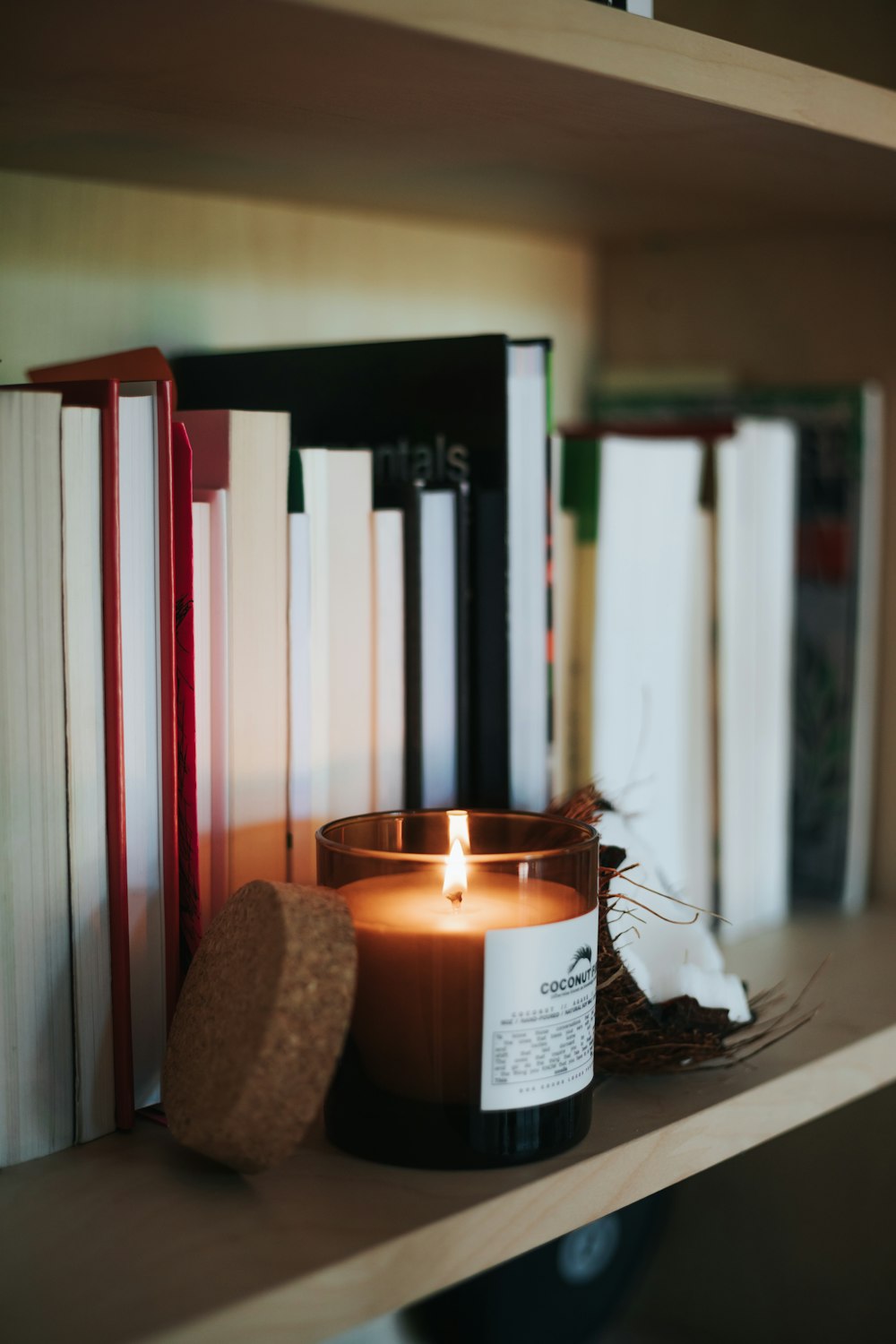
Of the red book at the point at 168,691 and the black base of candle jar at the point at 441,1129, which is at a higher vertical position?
the red book at the point at 168,691

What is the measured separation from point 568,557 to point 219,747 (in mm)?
273

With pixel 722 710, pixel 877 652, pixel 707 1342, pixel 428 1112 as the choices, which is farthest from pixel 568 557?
pixel 707 1342

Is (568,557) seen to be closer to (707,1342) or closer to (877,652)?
(877,652)

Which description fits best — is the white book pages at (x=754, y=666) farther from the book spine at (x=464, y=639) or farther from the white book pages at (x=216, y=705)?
the white book pages at (x=216, y=705)

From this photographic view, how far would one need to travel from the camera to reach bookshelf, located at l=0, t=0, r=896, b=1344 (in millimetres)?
423

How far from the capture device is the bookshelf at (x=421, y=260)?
0.42 m

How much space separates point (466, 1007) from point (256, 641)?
0.61ft

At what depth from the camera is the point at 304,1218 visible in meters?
0.45

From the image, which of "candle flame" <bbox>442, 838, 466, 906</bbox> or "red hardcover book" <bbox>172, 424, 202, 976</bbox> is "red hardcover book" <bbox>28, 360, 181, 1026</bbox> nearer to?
"red hardcover book" <bbox>172, 424, 202, 976</bbox>

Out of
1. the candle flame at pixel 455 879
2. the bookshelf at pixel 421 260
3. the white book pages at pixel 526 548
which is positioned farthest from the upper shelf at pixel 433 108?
the candle flame at pixel 455 879

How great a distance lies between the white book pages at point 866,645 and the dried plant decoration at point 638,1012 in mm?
300

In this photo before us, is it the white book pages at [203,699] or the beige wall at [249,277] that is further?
the beige wall at [249,277]

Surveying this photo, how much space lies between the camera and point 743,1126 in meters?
0.55

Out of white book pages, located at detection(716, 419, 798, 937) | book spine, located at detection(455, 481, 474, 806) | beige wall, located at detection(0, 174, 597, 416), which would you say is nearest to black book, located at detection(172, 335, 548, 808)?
book spine, located at detection(455, 481, 474, 806)
